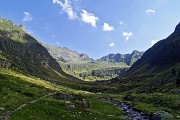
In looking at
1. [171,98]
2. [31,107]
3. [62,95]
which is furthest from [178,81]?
[31,107]

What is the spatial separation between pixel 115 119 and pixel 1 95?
88.5 feet

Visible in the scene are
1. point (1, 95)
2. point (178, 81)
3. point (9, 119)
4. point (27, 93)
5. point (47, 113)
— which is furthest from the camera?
point (178, 81)

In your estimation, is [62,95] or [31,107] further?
[62,95]

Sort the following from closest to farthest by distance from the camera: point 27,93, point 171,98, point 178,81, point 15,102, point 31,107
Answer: point 31,107
point 15,102
point 27,93
point 171,98
point 178,81

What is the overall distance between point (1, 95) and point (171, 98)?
5058cm

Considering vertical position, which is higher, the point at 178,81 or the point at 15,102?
the point at 178,81

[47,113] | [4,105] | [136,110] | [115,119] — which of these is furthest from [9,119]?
[136,110]

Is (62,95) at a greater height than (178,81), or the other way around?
(178,81)

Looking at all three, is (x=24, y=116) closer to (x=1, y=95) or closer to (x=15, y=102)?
(x=15, y=102)

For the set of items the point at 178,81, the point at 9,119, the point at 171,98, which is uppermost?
the point at 178,81

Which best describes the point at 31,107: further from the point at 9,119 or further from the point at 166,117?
the point at 166,117

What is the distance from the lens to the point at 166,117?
59.2 metres

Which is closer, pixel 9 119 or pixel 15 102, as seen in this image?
pixel 9 119

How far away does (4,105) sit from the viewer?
57.4 m
